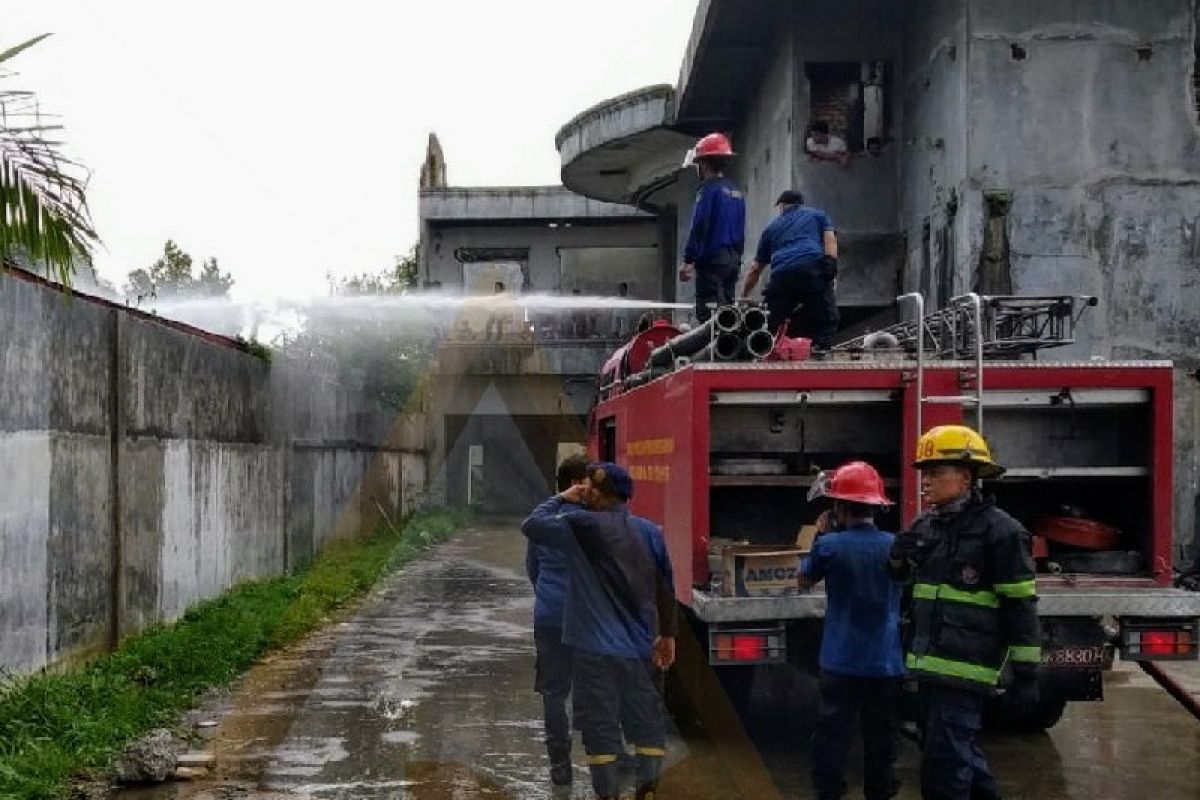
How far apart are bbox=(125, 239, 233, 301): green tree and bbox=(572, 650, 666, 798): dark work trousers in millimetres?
28013

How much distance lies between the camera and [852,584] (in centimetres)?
546

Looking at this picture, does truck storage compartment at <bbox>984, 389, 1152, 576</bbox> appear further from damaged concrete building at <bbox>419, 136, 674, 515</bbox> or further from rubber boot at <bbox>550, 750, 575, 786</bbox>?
damaged concrete building at <bbox>419, 136, 674, 515</bbox>

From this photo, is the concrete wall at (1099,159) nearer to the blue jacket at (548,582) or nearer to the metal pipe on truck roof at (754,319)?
the metal pipe on truck roof at (754,319)

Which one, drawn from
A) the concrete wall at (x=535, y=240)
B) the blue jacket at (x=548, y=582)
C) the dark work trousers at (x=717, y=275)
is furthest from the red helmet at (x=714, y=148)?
the concrete wall at (x=535, y=240)

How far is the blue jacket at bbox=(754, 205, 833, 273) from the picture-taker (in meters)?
8.05

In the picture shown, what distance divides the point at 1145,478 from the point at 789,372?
6.21 feet

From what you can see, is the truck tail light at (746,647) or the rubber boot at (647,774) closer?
the rubber boot at (647,774)

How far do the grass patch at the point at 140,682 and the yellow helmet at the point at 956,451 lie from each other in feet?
14.5

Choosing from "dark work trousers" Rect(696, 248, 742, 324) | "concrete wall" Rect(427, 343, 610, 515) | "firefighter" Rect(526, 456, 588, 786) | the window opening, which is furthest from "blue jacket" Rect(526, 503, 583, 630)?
"concrete wall" Rect(427, 343, 610, 515)

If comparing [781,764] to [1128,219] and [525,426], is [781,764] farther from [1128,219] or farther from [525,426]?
[525,426]

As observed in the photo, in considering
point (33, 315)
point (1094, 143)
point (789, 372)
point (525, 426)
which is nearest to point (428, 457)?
point (525, 426)

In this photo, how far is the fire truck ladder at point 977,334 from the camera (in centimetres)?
632

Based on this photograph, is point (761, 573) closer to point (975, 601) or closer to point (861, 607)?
point (861, 607)

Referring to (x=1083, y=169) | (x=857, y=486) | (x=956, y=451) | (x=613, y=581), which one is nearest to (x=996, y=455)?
(x=857, y=486)
